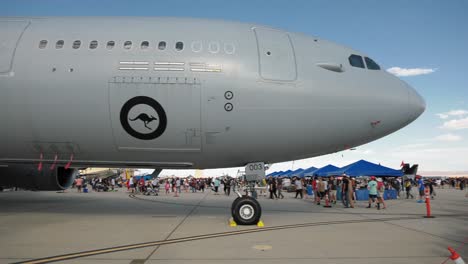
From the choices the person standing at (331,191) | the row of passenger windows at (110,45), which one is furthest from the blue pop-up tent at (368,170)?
the row of passenger windows at (110,45)

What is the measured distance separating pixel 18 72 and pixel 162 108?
12.1ft

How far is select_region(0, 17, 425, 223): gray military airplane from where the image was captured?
8406 mm

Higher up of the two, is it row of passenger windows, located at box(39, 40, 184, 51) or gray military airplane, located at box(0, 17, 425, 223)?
row of passenger windows, located at box(39, 40, 184, 51)

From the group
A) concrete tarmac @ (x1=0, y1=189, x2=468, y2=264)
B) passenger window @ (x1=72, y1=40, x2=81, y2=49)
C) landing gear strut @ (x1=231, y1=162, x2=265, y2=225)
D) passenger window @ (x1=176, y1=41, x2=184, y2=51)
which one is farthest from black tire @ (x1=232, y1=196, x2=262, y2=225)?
passenger window @ (x1=72, y1=40, x2=81, y2=49)

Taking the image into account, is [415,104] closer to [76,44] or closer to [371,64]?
[371,64]

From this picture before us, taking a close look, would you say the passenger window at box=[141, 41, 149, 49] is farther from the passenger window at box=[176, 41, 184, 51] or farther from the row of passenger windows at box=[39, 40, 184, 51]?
the passenger window at box=[176, 41, 184, 51]

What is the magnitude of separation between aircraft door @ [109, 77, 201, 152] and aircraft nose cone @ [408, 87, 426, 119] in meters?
5.53

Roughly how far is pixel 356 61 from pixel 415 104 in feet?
6.22

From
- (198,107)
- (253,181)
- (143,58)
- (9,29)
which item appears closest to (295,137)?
(253,181)

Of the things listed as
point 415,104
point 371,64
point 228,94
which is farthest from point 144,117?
point 415,104

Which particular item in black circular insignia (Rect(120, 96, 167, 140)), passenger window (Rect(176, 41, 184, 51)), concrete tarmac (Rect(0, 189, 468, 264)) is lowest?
concrete tarmac (Rect(0, 189, 468, 264))

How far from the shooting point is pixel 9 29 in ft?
Answer: 29.6

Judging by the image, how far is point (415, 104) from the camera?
8938 millimetres

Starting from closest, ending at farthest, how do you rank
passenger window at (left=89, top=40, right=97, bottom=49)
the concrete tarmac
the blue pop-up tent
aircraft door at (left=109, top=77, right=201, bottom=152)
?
1. the concrete tarmac
2. aircraft door at (left=109, top=77, right=201, bottom=152)
3. passenger window at (left=89, top=40, right=97, bottom=49)
4. the blue pop-up tent
